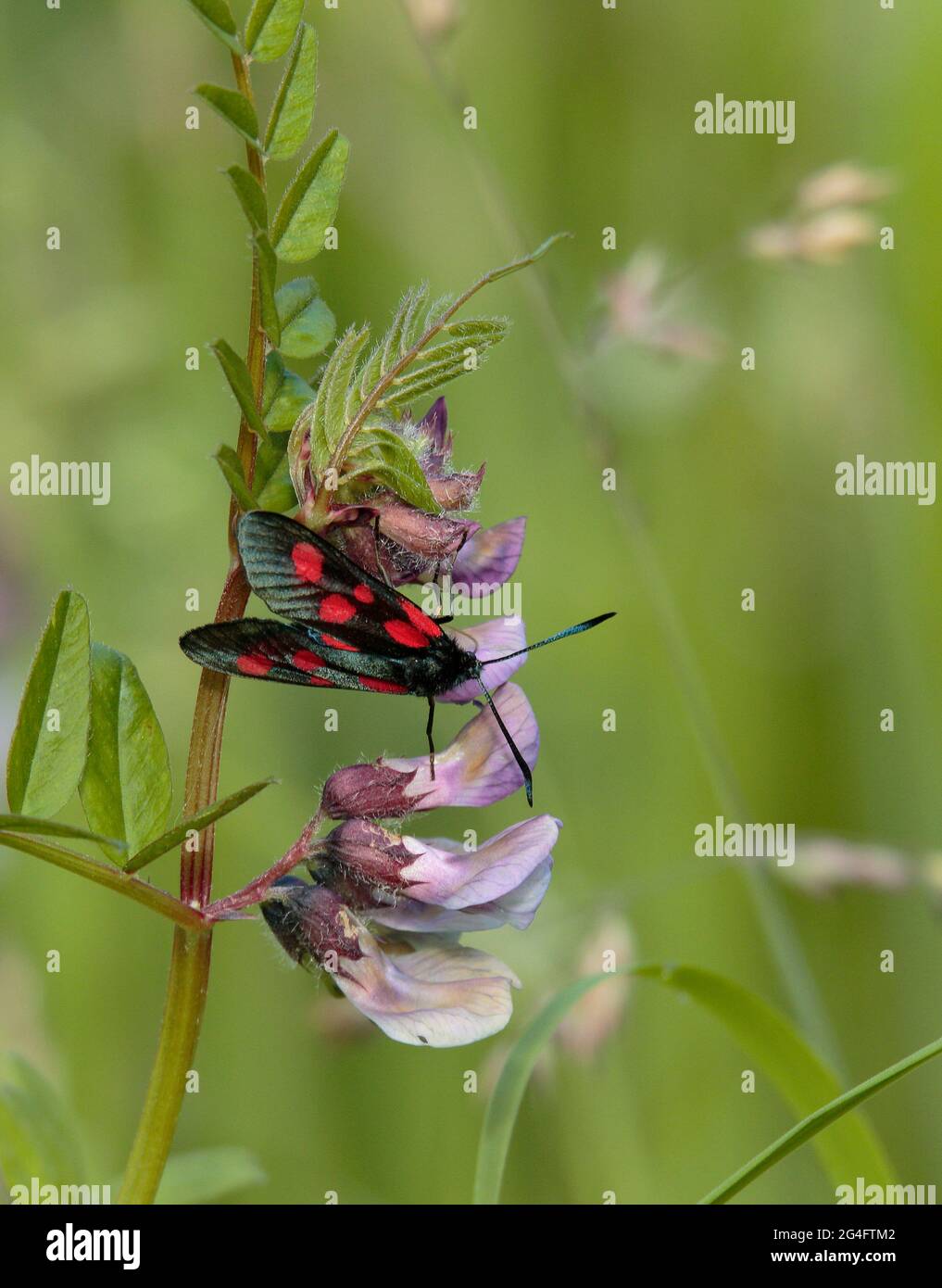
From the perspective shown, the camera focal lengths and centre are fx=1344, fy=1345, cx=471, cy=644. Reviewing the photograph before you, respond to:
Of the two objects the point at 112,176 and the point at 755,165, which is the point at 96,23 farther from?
the point at 755,165

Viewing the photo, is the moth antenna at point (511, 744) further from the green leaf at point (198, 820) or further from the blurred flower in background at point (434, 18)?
the blurred flower in background at point (434, 18)

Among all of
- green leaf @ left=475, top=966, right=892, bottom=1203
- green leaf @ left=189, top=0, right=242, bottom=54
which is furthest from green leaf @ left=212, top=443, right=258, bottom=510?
green leaf @ left=475, top=966, right=892, bottom=1203

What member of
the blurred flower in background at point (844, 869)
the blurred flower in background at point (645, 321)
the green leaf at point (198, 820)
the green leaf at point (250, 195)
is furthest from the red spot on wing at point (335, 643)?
the blurred flower in background at point (645, 321)

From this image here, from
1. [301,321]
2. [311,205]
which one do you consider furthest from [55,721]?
[311,205]

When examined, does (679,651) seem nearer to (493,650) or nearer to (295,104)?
(493,650)

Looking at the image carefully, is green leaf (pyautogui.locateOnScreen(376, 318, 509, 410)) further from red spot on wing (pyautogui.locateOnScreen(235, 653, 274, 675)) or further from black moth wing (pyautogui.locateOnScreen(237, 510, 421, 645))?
red spot on wing (pyautogui.locateOnScreen(235, 653, 274, 675))
